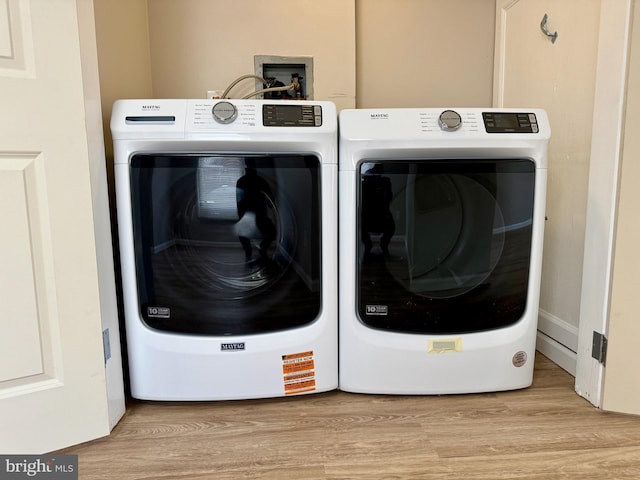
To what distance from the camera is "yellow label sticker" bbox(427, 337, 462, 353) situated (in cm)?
121

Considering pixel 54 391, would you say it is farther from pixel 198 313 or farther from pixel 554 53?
pixel 554 53

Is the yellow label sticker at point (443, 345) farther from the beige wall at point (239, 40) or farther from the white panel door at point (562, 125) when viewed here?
the beige wall at point (239, 40)

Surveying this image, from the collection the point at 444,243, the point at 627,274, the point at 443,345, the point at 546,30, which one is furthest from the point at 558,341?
the point at 546,30

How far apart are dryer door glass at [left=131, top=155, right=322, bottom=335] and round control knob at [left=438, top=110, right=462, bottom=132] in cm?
37

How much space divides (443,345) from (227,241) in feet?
2.30

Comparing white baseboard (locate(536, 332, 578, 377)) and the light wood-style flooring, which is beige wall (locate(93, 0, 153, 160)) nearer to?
the light wood-style flooring

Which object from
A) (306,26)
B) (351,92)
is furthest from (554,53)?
(306,26)

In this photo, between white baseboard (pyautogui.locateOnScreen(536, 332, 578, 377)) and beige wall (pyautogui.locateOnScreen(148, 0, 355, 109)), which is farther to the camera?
beige wall (pyautogui.locateOnScreen(148, 0, 355, 109))

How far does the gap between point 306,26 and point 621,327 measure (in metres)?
1.56

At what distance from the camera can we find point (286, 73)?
1.75 meters

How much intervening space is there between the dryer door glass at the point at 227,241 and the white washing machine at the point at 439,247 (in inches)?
4.8

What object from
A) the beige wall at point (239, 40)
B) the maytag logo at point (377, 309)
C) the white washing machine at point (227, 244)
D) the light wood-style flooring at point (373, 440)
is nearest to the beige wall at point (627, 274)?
the light wood-style flooring at point (373, 440)

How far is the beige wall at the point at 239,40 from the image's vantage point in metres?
1.68

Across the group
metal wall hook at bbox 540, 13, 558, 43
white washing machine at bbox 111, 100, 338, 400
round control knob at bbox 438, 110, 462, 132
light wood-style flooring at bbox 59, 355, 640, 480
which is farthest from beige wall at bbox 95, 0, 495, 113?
light wood-style flooring at bbox 59, 355, 640, 480
